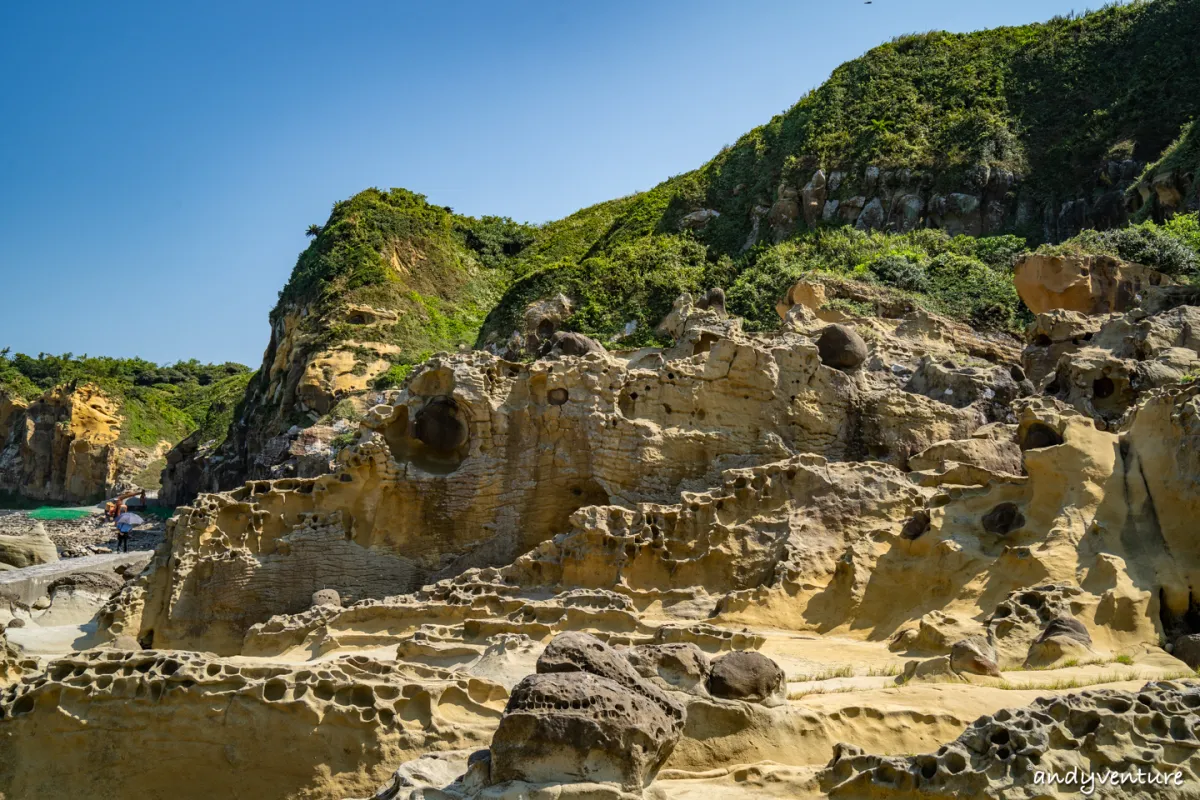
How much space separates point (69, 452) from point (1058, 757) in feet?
166

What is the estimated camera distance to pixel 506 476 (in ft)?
59.8

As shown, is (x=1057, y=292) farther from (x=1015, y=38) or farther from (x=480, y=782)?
(x=1015, y=38)

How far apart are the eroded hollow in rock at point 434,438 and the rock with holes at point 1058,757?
35.8ft

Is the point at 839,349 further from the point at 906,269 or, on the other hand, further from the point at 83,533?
the point at 83,533

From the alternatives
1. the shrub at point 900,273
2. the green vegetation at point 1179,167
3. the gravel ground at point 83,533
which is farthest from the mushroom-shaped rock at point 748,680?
the gravel ground at point 83,533

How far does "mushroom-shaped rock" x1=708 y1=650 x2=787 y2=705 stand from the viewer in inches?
404

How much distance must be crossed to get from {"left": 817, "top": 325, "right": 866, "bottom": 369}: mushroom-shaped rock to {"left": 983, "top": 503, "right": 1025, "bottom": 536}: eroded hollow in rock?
521 centimetres

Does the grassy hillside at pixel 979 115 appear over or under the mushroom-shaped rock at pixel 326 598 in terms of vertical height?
over

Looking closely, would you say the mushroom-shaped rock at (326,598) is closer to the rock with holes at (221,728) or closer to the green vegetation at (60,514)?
the rock with holes at (221,728)

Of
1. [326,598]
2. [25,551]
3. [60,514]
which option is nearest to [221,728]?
[326,598]

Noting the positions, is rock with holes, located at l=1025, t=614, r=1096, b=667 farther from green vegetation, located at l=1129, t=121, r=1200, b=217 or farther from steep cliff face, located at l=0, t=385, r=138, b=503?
steep cliff face, located at l=0, t=385, r=138, b=503

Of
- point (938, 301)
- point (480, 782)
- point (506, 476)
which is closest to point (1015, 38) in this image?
point (938, 301)

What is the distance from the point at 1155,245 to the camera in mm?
26344

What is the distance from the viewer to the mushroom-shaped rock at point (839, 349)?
64.7ft
